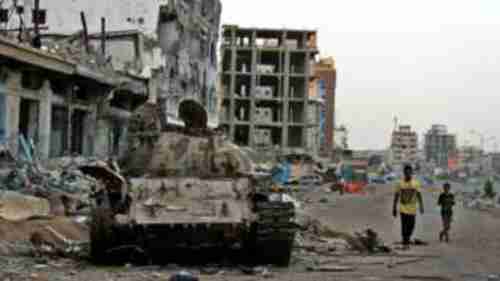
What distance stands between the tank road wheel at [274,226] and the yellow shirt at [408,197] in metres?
4.54

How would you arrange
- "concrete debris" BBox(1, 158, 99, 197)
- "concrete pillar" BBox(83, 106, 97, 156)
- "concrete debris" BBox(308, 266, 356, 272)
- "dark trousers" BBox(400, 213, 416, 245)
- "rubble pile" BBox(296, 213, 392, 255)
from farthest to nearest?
"concrete pillar" BBox(83, 106, 97, 156) < "concrete debris" BBox(1, 158, 99, 197) < "dark trousers" BBox(400, 213, 416, 245) < "rubble pile" BBox(296, 213, 392, 255) < "concrete debris" BBox(308, 266, 356, 272)

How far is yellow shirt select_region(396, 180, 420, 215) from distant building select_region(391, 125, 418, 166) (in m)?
155

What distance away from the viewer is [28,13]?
49.8m

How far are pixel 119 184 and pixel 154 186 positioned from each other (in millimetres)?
472

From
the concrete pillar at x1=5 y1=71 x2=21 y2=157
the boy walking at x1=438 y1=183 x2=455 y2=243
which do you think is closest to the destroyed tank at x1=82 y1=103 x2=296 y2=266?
the boy walking at x1=438 y1=183 x2=455 y2=243

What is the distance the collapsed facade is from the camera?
3284 cm

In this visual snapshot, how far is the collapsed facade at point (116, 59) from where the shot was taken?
3284 centimetres

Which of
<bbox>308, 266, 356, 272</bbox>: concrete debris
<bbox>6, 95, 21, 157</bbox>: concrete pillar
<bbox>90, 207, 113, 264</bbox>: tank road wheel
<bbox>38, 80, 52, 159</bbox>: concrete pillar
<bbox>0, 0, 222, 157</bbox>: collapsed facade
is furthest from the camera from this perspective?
<bbox>0, 0, 222, 157</bbox>: collapsed facade

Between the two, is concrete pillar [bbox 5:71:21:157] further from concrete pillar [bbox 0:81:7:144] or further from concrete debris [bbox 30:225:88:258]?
concrete debris [bbox 30:225:88:258]

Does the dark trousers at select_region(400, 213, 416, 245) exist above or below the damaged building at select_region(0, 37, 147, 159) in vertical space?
below

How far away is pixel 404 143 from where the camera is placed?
589 ft

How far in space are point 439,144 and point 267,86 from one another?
311 ft

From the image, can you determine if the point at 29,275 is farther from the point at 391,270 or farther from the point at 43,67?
the point at 43,67

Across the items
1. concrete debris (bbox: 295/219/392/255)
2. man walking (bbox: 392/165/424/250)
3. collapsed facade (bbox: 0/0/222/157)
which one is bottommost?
concrete debris (bbox: 295/219/392/255)
